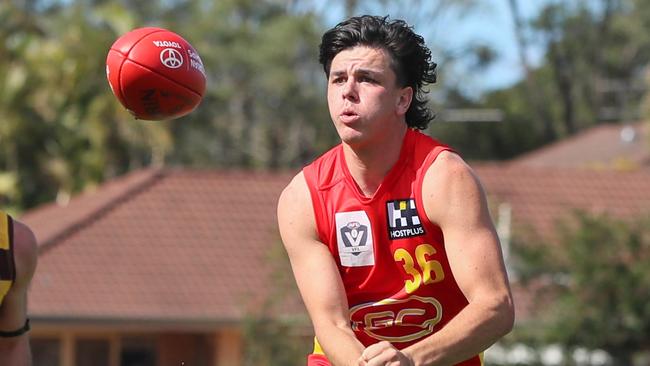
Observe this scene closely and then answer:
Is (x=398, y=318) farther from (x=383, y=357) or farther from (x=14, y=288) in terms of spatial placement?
(x=14, y=288)

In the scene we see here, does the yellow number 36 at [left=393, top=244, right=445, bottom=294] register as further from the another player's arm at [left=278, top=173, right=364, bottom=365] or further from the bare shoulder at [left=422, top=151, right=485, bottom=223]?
the another player's arm at [left=278, top=173, right=364, bottom=365]

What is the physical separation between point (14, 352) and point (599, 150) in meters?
41.7

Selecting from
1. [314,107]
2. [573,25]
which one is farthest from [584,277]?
[573,25]

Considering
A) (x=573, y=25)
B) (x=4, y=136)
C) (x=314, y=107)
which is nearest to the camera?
(x=4, y=136)

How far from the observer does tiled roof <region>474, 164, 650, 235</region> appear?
31391 mm

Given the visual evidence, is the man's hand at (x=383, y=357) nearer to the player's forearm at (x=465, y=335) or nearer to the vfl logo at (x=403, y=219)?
the player's forearm at (x=465, y=335)

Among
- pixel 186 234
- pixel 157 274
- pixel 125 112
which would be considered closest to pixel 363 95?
pixel 157 274

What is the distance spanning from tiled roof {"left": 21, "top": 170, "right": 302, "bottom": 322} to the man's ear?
63.6 feet

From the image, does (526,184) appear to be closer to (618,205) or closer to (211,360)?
(618,205)

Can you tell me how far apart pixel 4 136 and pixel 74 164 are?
217cm

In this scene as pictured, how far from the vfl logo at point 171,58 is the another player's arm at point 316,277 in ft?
2.83

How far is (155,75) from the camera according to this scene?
664 centimetres

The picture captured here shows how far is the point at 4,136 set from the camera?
37.4 metres

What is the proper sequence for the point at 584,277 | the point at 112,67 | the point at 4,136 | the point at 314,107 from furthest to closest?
the point at 314,107 → the point at 4,136 → the point at 584,277 → the point at 112,67
